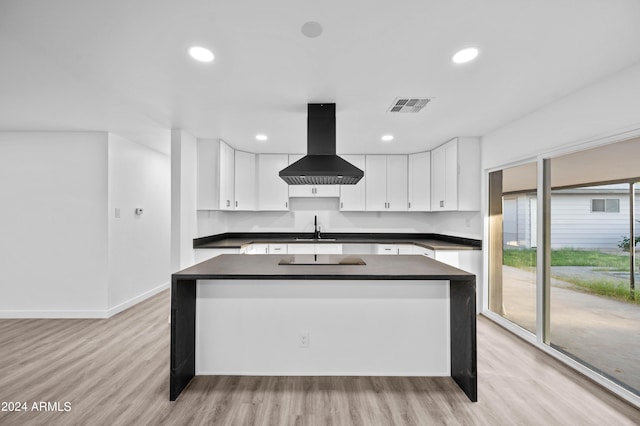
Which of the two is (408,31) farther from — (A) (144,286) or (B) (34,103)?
(A) (144,286)

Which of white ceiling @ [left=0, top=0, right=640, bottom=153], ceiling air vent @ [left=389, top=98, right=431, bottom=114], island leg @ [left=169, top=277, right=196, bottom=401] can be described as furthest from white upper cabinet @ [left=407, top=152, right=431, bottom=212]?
island leg @ [left=169, top=277, right=196, bottom=401]

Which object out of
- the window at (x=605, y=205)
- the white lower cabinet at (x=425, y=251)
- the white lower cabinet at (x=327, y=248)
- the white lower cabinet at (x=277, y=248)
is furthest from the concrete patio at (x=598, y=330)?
the white lower cabinet at (x=277, y=248)

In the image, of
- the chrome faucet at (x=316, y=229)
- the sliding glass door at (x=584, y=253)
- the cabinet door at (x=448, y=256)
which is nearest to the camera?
the sliding glass door at (x=584, y=253)

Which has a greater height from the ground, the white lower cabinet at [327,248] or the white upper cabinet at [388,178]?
the white upper cabinet at [388,178]

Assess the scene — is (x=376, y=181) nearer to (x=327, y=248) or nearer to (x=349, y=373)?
(x=327, y=248)

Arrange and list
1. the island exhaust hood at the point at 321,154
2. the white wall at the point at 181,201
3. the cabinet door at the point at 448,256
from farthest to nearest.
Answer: the cabinet door at the point at 448,256 < the white wall at the point at 181,201 < the island exhaust hood at the point at 321,154

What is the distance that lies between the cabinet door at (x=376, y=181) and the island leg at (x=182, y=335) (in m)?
3.44

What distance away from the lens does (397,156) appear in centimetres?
506

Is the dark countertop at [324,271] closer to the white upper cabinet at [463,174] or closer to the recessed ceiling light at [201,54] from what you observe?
the recessed ceiling light at [201,54]

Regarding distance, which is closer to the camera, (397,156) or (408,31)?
(408,31)

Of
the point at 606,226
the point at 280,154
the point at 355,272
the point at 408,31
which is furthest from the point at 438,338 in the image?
the point at 280,154

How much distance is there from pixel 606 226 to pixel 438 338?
173 centimetres

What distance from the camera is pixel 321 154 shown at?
9.14ft

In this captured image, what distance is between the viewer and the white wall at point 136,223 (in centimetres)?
385
